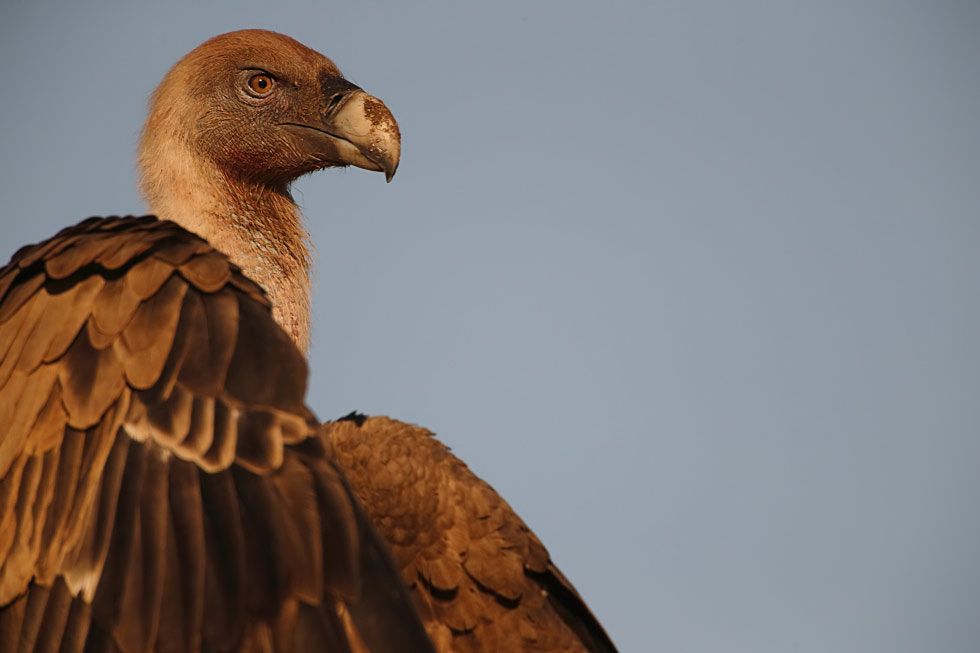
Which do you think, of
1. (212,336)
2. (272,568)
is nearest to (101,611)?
(272,568)

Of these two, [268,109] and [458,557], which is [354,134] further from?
[458,557]

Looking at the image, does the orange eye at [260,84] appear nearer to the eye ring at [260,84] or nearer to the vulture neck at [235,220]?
the eye ring at [260,84]

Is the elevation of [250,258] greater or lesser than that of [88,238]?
greater

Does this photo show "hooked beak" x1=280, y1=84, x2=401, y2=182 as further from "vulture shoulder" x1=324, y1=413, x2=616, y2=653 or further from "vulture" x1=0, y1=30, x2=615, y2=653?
"vulture" x1=0, y1=30, x2=615, y2=653

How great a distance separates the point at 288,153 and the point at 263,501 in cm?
317

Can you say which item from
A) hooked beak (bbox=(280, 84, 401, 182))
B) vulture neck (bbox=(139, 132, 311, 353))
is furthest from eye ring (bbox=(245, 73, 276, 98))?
vulture neck (bbox=(139, 132, 311, 353))

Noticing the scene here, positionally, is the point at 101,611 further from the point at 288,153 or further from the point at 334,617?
the point at 288,153

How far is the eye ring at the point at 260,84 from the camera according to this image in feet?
18.2

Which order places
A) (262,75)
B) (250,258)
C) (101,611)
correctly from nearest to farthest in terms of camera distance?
(101,611)
(250,258)
(262,75)

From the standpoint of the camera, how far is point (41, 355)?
303 cm

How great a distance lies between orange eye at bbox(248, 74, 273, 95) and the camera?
18.2ft

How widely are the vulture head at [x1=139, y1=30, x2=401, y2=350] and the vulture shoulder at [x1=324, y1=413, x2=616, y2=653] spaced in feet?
2.64

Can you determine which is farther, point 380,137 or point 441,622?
point 380,137

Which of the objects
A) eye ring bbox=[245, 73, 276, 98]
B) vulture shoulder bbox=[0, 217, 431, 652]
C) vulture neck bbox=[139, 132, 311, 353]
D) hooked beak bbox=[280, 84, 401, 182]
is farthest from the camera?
eye ring bbox=[245, 73, 276, 98]
